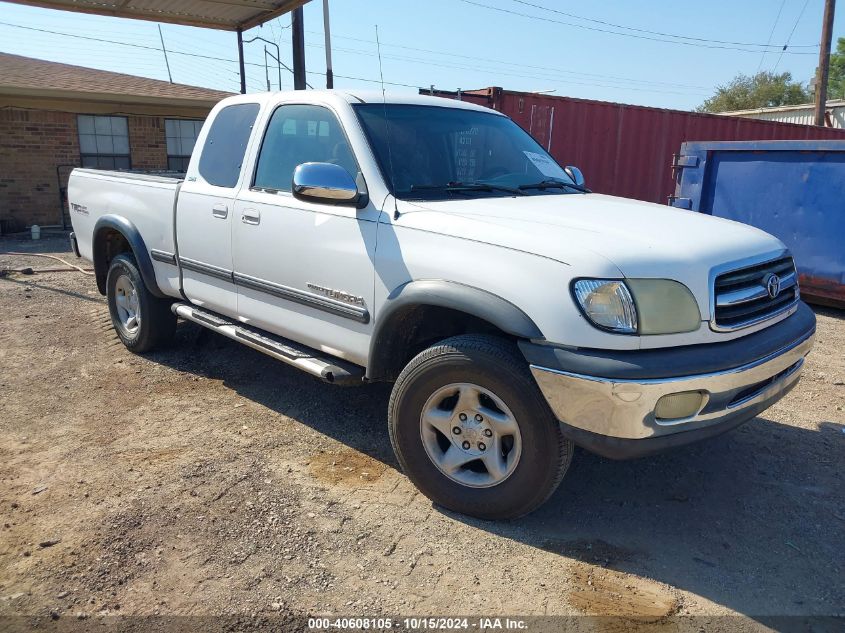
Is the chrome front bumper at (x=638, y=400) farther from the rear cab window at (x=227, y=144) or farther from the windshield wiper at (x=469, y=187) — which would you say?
the rear cab window at (x=227, y=144)

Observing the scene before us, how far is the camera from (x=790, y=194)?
25.0 ft

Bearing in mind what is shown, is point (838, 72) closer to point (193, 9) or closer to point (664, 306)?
point (193, 9)

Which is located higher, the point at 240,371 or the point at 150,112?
the point at 150,112

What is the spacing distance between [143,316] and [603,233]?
13.1 feet

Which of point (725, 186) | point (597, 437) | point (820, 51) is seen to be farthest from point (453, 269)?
point (820, 51)

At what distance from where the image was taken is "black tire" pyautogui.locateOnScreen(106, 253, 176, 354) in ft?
17.8

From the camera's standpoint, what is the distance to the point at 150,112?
1594 centimetres

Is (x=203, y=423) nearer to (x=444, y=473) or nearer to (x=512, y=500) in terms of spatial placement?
(x=444, y=473)

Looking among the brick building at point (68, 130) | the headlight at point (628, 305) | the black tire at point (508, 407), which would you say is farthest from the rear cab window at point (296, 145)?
the brick building at point (68, 130)

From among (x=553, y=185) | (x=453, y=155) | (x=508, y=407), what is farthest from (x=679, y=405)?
(x=453, y=155)

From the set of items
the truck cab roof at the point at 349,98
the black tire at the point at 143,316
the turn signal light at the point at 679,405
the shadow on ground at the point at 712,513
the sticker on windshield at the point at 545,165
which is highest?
the truck cab roof at the point at 349,98

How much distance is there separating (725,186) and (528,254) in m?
6.33

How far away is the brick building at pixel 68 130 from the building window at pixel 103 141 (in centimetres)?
2

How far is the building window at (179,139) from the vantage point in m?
16.5
